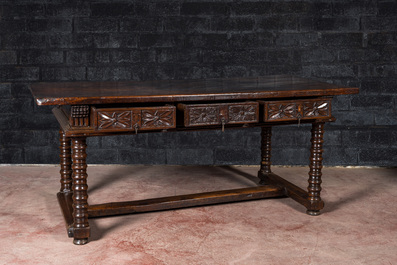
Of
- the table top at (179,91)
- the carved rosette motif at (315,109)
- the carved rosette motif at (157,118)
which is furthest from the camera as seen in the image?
the carved rosette motif at (315,109)

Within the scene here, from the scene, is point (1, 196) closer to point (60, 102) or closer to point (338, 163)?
point (60, 102)

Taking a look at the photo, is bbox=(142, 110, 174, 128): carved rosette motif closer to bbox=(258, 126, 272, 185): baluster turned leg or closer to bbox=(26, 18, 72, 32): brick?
bbox=(258, 126, 272, 185): baluster turned leg

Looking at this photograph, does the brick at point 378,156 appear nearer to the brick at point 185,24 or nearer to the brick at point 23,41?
the brick at point 185,24

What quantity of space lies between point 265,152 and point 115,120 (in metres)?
1.80

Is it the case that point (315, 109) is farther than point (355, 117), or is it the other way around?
point (355, 117)

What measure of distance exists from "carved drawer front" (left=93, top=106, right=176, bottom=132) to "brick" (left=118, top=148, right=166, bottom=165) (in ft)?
7.04

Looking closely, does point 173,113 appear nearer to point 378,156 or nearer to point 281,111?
point 281,111

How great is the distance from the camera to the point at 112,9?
17.9 feet

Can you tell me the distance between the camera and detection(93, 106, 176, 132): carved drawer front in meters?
3.38

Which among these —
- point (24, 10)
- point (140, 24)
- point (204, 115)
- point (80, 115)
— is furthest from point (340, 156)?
point (24, 10)

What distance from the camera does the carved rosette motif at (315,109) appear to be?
3.84m

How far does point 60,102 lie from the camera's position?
127 inches

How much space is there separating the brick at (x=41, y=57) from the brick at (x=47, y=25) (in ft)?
0.71

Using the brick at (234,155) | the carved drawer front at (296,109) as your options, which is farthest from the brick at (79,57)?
the carved drawer front at (296,109)
